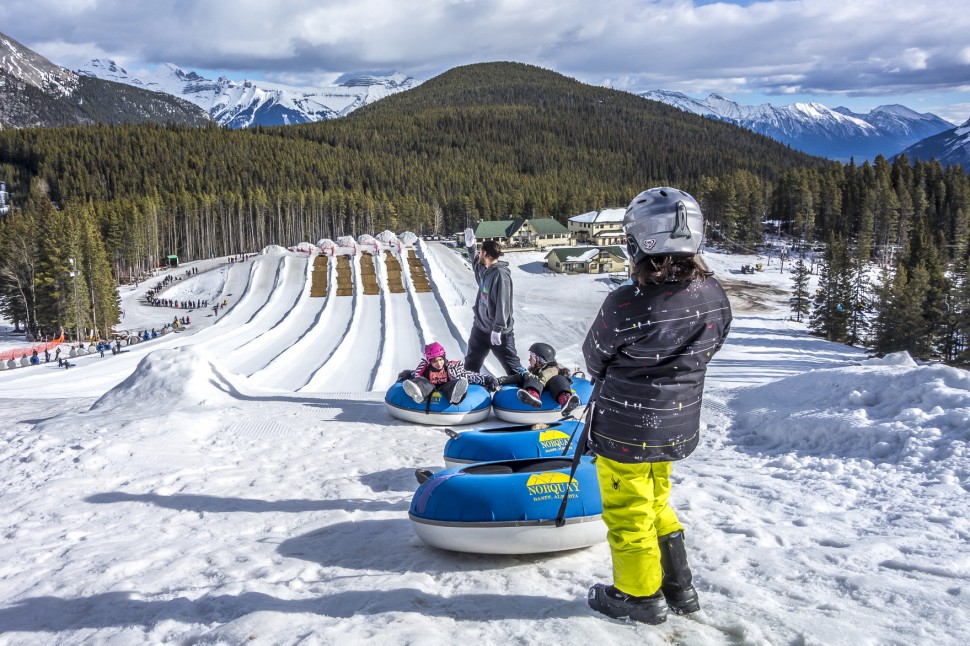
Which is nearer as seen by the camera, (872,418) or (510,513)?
(510,513)

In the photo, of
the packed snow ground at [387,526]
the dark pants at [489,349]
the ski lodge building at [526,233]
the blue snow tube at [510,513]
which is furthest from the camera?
the ski lodge building at [526,233]

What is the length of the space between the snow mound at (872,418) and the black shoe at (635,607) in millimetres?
3824

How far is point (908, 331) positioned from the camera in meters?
38.9

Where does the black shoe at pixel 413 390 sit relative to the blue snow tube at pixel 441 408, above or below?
above

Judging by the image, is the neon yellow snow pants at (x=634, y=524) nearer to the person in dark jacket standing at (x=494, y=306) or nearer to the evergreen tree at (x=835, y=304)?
the person in dark jacket standing at (x=494, y=306)

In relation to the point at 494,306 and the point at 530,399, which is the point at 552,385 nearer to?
the point at 530,399

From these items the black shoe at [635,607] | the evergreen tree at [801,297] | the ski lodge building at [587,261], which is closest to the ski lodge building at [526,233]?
the ski lodge building at [587,261]

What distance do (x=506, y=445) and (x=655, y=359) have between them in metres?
3.14

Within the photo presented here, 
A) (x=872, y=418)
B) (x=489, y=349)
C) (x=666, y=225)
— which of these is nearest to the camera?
(x=666, y=225)

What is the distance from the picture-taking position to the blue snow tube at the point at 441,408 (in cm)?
884

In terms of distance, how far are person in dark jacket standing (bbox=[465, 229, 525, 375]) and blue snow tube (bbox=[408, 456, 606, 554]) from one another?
4228 mm

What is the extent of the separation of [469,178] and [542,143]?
51.0 m

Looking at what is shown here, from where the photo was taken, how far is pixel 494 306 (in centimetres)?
877

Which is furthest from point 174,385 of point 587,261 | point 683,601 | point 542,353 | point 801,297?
point 587,261
